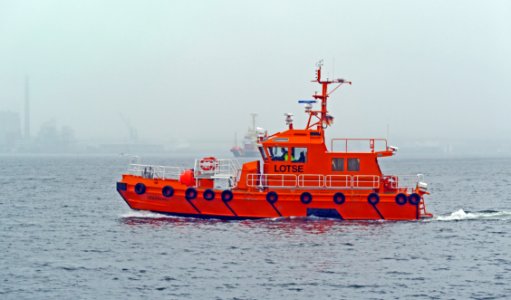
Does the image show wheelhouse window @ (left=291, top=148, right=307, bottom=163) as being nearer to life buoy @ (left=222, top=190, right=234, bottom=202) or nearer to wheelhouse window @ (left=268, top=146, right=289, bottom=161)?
wheelhouse window @ (left=268, top=146, right=289, bottom=161)

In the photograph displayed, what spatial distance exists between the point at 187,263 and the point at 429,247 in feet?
28.9

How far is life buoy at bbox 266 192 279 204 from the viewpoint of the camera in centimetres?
3122

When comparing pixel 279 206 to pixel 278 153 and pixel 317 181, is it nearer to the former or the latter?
pixel 317 181

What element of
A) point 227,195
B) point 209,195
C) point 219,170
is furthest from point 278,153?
point 209,195

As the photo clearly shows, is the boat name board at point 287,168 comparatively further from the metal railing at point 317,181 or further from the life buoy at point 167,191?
the life buoy at point 167,191

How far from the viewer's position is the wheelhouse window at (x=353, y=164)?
105ft

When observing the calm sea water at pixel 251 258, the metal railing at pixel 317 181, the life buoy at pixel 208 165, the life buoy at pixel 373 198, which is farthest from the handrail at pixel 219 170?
the life buoy at pixel 373 198

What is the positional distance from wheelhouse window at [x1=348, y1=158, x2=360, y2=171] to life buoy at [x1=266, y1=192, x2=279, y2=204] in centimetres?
326

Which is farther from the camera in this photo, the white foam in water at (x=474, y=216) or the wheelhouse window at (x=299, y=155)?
the white foam in water at (x=474, y=216)

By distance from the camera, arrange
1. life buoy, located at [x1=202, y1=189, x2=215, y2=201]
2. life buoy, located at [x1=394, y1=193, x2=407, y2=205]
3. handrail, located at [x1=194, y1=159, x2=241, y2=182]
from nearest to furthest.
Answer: life buoy, located at [x1=202, y1=189, x2=215, y2=201] < life buoy, located at [x1=394, y1=193, x2=407, y2=205] < handrail, located at [x1=194, y1=159, x2=241, y2=182]

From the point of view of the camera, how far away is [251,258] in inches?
997

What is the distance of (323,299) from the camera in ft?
67.3

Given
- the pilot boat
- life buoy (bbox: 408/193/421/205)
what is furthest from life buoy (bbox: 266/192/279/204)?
life buoy (bbox: 408/193/421/205)

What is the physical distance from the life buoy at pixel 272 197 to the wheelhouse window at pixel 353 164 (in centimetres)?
326
